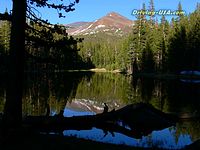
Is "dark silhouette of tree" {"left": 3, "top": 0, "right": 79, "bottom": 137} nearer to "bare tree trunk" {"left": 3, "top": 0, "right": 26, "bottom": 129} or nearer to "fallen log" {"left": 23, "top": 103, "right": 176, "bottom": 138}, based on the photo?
"bare tree trunk" {"left": 3, "top": 0, "right": 26, "bottom": 129}

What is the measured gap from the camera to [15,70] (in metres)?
12.4

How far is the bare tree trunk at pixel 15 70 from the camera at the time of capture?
12.5 metres

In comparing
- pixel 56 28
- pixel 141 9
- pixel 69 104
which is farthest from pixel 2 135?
pixel 141 9

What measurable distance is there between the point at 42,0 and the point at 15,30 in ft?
6.63

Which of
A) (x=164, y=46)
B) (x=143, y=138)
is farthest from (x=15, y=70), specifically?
(x=164, y=46)

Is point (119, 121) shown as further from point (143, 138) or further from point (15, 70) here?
point (15, 70)

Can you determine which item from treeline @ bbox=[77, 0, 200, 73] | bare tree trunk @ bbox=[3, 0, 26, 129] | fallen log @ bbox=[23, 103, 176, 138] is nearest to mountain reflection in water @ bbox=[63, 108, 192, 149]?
fallen log @ bbox=[23, 103, 176, 138]

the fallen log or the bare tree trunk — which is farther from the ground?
the bare tree trunk

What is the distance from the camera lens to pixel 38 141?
12508mm

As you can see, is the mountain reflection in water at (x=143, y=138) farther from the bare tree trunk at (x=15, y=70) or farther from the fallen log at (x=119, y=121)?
the bare tree trunk at (x=15, y=70)

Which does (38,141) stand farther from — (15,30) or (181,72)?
(181,72)

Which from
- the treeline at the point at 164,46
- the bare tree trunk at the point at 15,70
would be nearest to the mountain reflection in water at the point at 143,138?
the bare tree trunk at the point at 15,70

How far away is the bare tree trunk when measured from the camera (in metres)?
12.5

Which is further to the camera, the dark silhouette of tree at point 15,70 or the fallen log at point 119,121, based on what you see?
the fallen log at point 119,121
